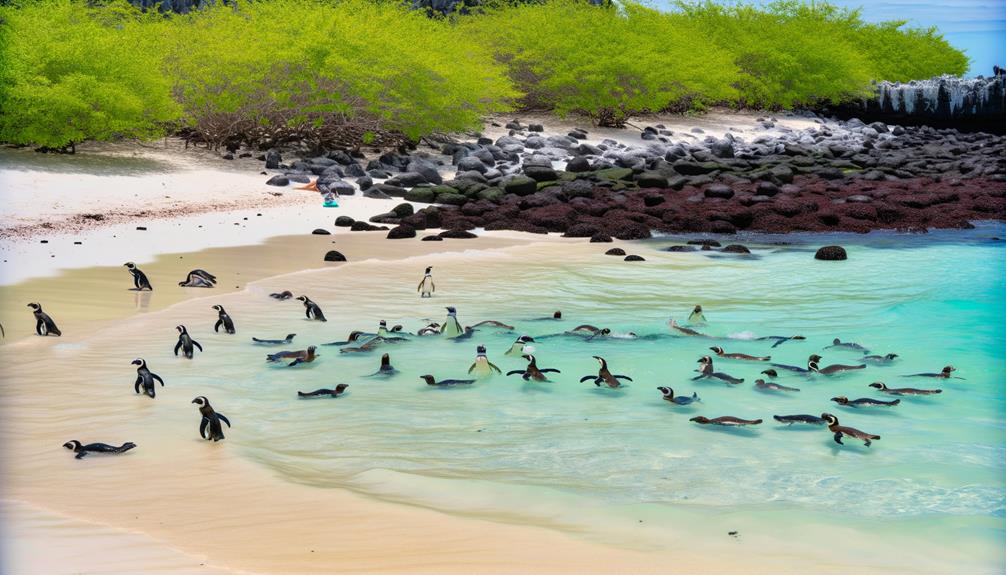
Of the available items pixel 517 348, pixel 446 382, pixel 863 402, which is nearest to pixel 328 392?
pixel 446 382

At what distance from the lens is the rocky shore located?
68.7 ft

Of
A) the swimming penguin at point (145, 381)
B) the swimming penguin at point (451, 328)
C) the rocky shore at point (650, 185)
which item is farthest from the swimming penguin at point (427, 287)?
the swimming penguin at point (145, 381)

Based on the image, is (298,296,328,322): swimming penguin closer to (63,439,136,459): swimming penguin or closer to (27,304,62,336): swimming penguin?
(27,304,62,336): swimming penguin

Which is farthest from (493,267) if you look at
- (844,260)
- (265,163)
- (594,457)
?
(265,163)

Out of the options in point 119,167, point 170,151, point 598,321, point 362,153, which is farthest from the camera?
point 362,153

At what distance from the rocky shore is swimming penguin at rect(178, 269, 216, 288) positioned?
534 cm

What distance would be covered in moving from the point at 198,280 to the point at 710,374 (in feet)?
22.7

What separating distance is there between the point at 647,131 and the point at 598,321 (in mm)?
24615

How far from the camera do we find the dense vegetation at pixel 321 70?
853 inches

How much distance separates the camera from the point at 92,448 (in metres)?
6.93

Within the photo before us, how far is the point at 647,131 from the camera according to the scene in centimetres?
3644

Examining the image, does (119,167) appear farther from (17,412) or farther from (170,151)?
(17,412)

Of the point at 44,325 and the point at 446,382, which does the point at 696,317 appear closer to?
the point at 446,382

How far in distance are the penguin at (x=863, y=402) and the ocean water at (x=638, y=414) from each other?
0.29 ft
